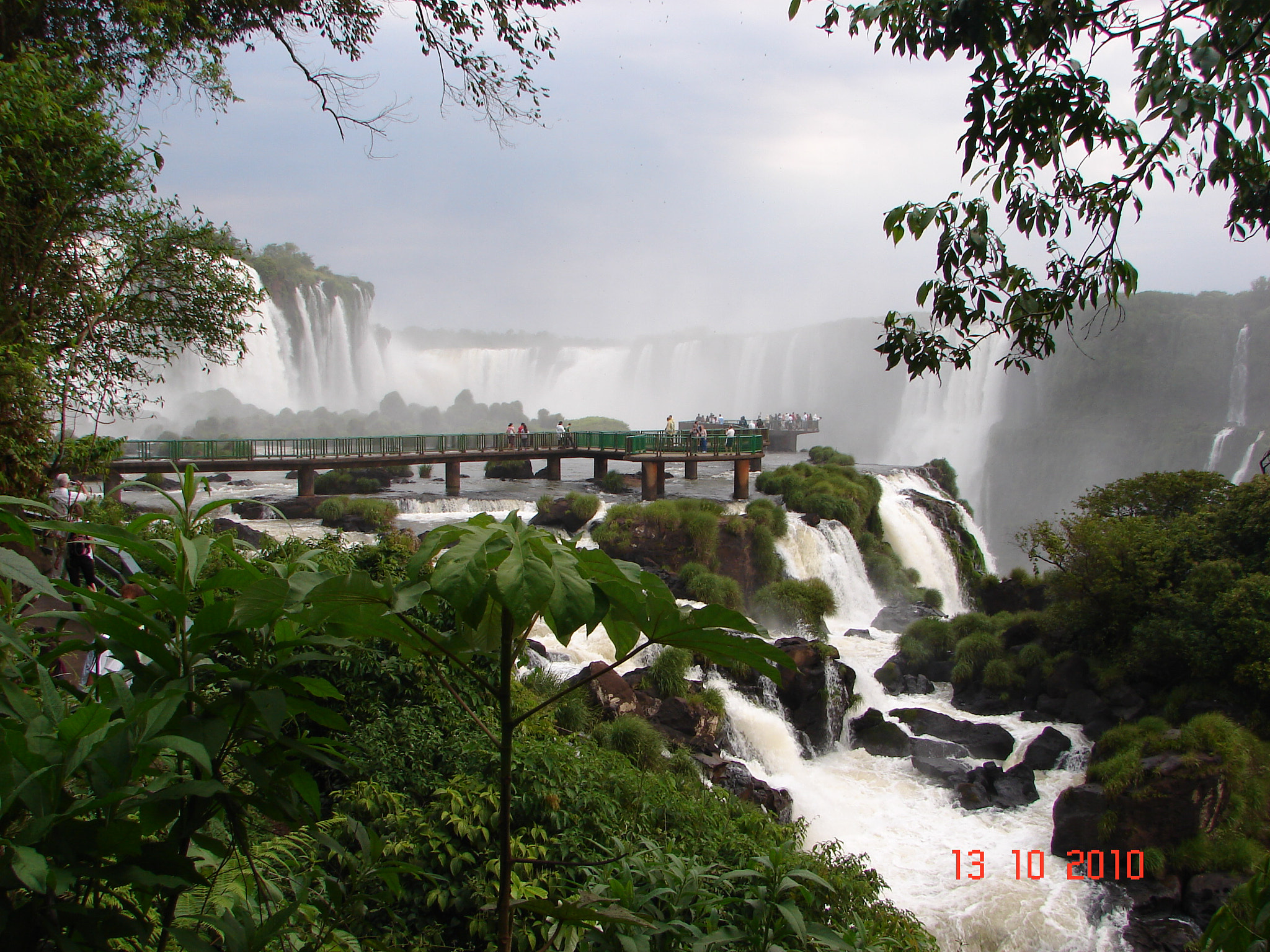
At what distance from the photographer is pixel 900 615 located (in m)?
16.7

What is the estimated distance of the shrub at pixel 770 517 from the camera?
17.0 m

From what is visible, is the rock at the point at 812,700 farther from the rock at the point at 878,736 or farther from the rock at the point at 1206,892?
the rock at the point at 1206,892

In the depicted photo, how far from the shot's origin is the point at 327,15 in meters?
10.5

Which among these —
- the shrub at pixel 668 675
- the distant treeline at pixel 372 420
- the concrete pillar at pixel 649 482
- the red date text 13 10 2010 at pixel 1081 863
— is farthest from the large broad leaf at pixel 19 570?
the distant treeline at pixel 372 420

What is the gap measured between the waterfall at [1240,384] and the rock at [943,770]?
49.3 meters

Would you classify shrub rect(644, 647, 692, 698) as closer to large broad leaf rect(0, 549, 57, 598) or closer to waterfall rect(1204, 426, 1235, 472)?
large broad leaf rect(0, 549, 57, 598)

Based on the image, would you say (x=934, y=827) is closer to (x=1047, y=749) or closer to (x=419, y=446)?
(x=1047, y=749)

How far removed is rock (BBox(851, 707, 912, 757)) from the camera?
1124 centimetres

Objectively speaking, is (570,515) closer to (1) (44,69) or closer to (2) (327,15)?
(2) (327,15)

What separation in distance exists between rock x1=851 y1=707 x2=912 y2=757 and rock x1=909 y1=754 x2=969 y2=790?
0.31 metres

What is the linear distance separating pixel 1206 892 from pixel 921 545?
12.6 metres

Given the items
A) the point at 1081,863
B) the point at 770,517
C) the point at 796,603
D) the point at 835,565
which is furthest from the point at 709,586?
the point at 1081,863

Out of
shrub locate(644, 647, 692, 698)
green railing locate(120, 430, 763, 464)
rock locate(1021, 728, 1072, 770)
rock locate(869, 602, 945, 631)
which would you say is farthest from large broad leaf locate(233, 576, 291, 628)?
green railing locate(120, 430, 763, 464)

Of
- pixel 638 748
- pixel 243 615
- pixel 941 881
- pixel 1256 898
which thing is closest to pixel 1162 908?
pixel 941 881
